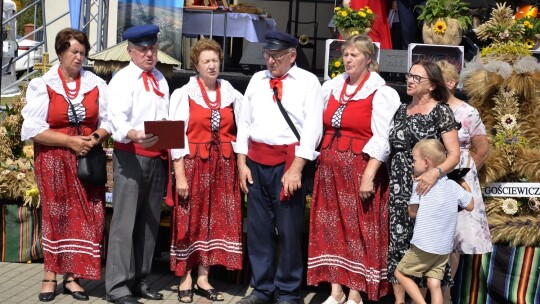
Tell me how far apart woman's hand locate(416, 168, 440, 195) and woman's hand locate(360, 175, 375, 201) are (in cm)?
50

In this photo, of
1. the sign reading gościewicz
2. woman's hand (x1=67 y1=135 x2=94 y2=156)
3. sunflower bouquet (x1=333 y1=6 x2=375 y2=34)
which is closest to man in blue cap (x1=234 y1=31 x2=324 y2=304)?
woman's hand (x1=67 y1=135 x2=94 y2=156)

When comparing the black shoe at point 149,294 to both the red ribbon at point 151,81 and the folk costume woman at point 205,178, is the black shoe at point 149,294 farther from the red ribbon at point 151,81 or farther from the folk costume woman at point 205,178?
the red ribbon at point 151,81

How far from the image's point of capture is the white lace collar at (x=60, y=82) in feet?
21.0

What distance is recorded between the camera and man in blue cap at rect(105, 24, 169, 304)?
246 inches

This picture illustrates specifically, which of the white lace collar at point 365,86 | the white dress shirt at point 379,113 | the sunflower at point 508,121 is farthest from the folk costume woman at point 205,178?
the sunflower at point 508,121

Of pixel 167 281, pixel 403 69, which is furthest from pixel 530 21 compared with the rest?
pixel 167 281

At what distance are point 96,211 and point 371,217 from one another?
73.6 inches

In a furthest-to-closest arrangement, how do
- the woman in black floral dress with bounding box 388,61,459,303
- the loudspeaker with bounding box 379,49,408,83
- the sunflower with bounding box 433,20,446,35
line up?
the loudspeaker with bounding box 379,49,408,83
the sunflower with bounding box 433,20,446,35
the woman in black floral dress with bounding box 388,61,459,303

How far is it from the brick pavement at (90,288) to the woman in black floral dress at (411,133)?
3.33 feet

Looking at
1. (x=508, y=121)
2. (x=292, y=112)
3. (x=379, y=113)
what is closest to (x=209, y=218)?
(x=292, y=112)

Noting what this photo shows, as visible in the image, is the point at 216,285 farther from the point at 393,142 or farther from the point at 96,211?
the point at 393,142

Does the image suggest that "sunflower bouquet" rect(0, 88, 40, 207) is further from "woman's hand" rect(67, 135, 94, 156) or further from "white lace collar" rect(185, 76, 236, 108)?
"white lace collar" rect(185, 76, 236, 108)

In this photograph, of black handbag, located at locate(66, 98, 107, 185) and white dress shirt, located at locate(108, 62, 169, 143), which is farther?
black handbag, located at locate(66, 98, 107, 185)

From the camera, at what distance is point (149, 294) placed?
6.65 meters
